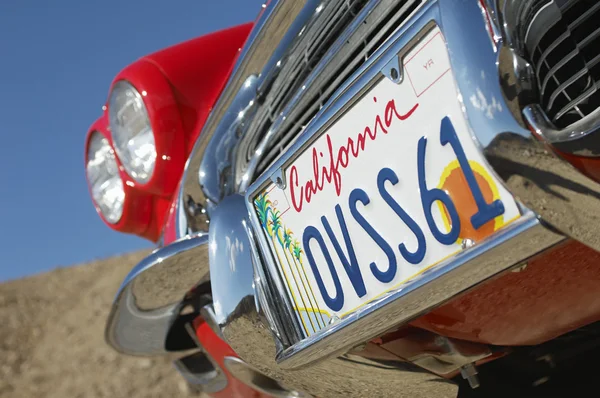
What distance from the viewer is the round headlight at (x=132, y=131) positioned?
2166 millimetres

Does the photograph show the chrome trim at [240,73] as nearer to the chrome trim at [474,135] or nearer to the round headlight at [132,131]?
the round headlight at [132,131]

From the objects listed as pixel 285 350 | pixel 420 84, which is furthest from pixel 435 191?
pixel 285 350

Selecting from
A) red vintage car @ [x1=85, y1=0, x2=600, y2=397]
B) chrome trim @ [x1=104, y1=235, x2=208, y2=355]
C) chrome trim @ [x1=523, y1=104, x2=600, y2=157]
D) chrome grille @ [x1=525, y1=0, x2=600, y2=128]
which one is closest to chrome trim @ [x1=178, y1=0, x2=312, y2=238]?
red vintage car @ [x1=85, y1=0, x2=600, y2=397]

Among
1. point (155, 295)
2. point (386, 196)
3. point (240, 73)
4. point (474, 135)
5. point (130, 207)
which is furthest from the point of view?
point (130, 207)

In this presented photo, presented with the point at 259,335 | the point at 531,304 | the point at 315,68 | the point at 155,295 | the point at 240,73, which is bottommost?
the point at 531,304

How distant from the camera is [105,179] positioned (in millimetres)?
2441

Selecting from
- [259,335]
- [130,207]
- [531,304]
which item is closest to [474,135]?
[531,304]

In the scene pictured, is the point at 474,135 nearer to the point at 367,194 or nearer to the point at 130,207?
the point at 367,194

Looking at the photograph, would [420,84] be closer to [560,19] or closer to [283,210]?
[560,19]

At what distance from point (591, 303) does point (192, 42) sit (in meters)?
1.46

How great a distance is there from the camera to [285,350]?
1.59m

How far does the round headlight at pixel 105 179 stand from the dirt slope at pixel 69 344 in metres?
2.14

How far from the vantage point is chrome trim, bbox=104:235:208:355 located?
1.89m

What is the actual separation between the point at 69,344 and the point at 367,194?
5200 millimetres
